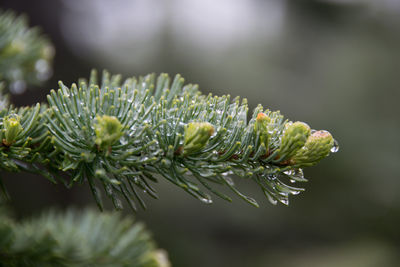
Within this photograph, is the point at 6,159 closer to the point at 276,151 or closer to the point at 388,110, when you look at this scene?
the point at 276,151

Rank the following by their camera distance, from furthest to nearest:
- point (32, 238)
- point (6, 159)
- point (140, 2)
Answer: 1. point (140, 2)
2. point (32, 238)
3. point (6, 159)

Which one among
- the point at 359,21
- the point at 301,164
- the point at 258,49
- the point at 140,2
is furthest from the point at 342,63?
the point at 301,164

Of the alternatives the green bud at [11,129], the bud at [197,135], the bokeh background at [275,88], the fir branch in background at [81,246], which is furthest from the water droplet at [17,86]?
the bokeh background at [275,88]

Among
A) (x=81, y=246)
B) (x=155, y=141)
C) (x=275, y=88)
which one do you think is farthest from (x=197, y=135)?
(x=275, y=88)

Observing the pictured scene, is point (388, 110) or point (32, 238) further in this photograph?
point (388, 110)

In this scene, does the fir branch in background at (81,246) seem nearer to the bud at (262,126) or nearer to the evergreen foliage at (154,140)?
the evergreen foliage at (154,140)

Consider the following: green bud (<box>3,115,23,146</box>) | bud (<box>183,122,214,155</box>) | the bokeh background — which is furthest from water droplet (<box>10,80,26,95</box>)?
the bokeh background
